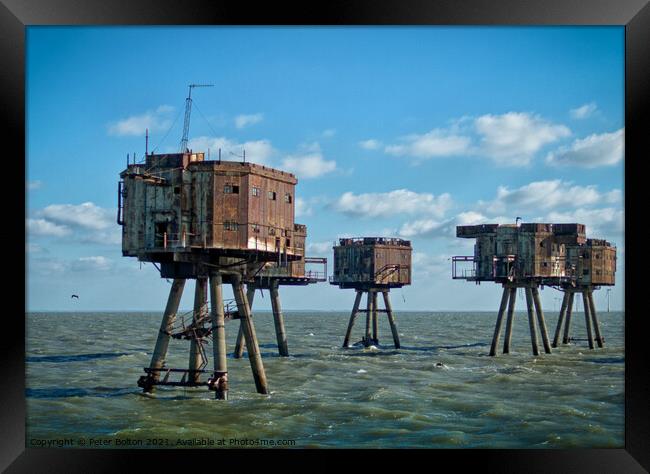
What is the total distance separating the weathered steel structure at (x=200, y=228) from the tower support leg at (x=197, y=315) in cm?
14

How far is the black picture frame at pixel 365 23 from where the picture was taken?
2247 cm

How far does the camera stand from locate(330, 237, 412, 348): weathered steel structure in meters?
60.7

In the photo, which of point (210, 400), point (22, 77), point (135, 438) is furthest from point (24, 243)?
point (210, 400)

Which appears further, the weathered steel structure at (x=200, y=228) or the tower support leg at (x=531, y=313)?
the tower support leg at (x=531, y=313)

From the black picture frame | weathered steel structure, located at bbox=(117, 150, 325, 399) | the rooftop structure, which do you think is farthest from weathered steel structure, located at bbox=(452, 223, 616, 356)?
the black picture frame

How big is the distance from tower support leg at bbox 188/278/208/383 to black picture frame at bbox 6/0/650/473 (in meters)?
11.1

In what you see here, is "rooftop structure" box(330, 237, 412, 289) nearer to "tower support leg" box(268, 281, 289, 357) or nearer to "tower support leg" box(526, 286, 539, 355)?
"tower support leg" box(268, 281, 289, 357)

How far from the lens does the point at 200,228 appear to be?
31.6 metres

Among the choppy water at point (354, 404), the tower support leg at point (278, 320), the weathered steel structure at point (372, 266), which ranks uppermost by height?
the weathered steel structure at point (372, 266)

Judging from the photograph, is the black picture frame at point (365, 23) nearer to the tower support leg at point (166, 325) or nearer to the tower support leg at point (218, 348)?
the tower support leg at point (218, 348)

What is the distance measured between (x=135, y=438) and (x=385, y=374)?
860 inches

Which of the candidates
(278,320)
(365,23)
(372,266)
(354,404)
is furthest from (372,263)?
(365,23)

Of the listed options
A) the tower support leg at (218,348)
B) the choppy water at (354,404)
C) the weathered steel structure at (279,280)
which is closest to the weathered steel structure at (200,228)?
the tower support leg at (218,348)

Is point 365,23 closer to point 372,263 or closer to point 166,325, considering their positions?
point 166,325
